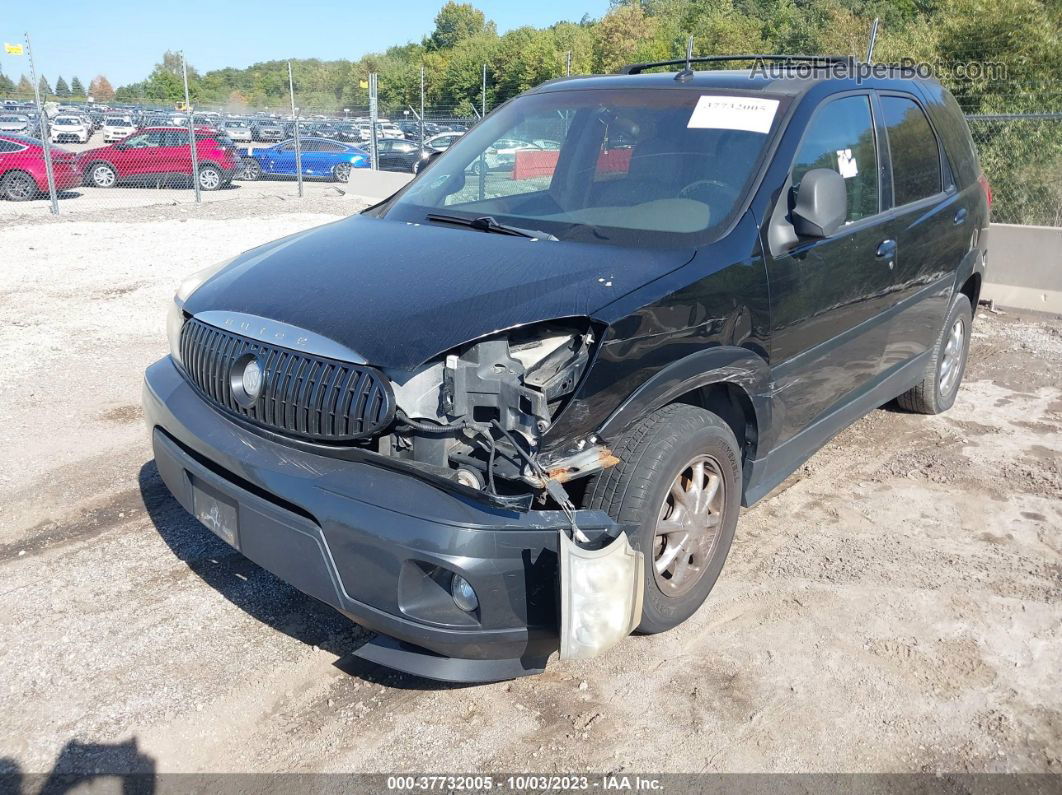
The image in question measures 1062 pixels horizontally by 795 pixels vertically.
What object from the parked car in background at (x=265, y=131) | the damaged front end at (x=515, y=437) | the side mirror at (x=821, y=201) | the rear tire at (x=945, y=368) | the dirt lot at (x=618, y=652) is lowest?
the dirt lot at (x=618, y=652)

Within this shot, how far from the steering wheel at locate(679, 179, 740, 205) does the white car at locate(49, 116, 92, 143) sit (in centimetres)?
4303

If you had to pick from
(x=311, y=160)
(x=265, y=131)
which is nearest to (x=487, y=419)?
(x=311, y=160)

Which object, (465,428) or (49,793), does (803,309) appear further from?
(49,793)

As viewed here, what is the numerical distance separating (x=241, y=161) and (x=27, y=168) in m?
5.97

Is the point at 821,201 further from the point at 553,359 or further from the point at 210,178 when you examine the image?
the point at 210,178

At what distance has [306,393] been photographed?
9.38 feet

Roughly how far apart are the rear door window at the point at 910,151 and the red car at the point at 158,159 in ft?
→ 67.2

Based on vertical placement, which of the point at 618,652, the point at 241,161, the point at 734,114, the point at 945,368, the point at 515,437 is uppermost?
the point at 734,114

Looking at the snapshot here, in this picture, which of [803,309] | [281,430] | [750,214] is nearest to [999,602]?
[803,309]

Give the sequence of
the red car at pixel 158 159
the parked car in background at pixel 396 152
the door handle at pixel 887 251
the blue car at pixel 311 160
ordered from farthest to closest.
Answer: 1. the blue car at pixel 311 160
2. the parked car in background at pixel 396 152
3. the red car at pixel 158 159
4. the door handle at pixel 887 251

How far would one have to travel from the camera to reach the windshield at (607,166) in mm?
3617

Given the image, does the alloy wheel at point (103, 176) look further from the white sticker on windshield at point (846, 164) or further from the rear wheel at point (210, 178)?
the white sticker on windshield at point (846, 164)

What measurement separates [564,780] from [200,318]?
80.8 inches

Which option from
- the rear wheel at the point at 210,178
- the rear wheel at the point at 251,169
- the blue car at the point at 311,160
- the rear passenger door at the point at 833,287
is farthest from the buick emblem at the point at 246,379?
the rear wheel at the point at 251,169
